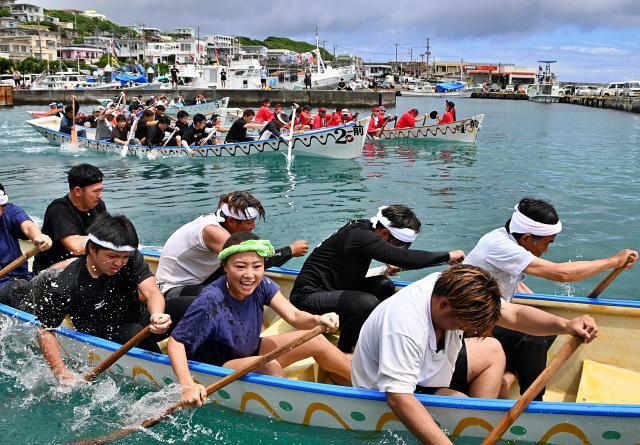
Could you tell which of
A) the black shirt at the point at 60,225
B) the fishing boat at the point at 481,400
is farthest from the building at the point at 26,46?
the fishing boat at the point at 481,400

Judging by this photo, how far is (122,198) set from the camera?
47.6 ft

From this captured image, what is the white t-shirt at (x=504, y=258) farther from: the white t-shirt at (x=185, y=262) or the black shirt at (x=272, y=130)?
the black shirt at (x=272, y=130)

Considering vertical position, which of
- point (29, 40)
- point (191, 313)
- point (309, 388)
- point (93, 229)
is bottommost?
point (309, 388)

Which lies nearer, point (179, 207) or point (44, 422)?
point (44, 422)

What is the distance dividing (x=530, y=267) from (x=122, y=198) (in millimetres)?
11982

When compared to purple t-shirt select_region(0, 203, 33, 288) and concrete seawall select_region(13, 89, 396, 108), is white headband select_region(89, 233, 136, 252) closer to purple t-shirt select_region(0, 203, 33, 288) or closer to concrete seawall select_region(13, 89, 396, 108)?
purple t-shirt select_region(0, 203, 33, 288)

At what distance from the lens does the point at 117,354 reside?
4.45 metres

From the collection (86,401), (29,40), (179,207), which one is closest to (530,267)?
(86,401)

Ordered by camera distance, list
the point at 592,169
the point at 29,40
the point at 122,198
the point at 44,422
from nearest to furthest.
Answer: the point at 44,422, the point at 122,198, the point at 592,169, the point at 29,40

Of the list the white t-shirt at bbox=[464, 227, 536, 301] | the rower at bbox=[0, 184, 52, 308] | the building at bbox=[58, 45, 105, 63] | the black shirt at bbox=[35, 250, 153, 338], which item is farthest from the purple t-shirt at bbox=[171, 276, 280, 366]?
the building at bbox=[58, 45, 105, 63]

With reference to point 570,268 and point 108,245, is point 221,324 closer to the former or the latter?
point 108,245

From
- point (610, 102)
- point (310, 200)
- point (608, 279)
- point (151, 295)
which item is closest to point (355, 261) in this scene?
point (151, 295)

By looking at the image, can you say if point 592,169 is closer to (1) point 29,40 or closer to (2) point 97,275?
(2) point 97,275

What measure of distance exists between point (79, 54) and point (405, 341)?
126399 millimetres
